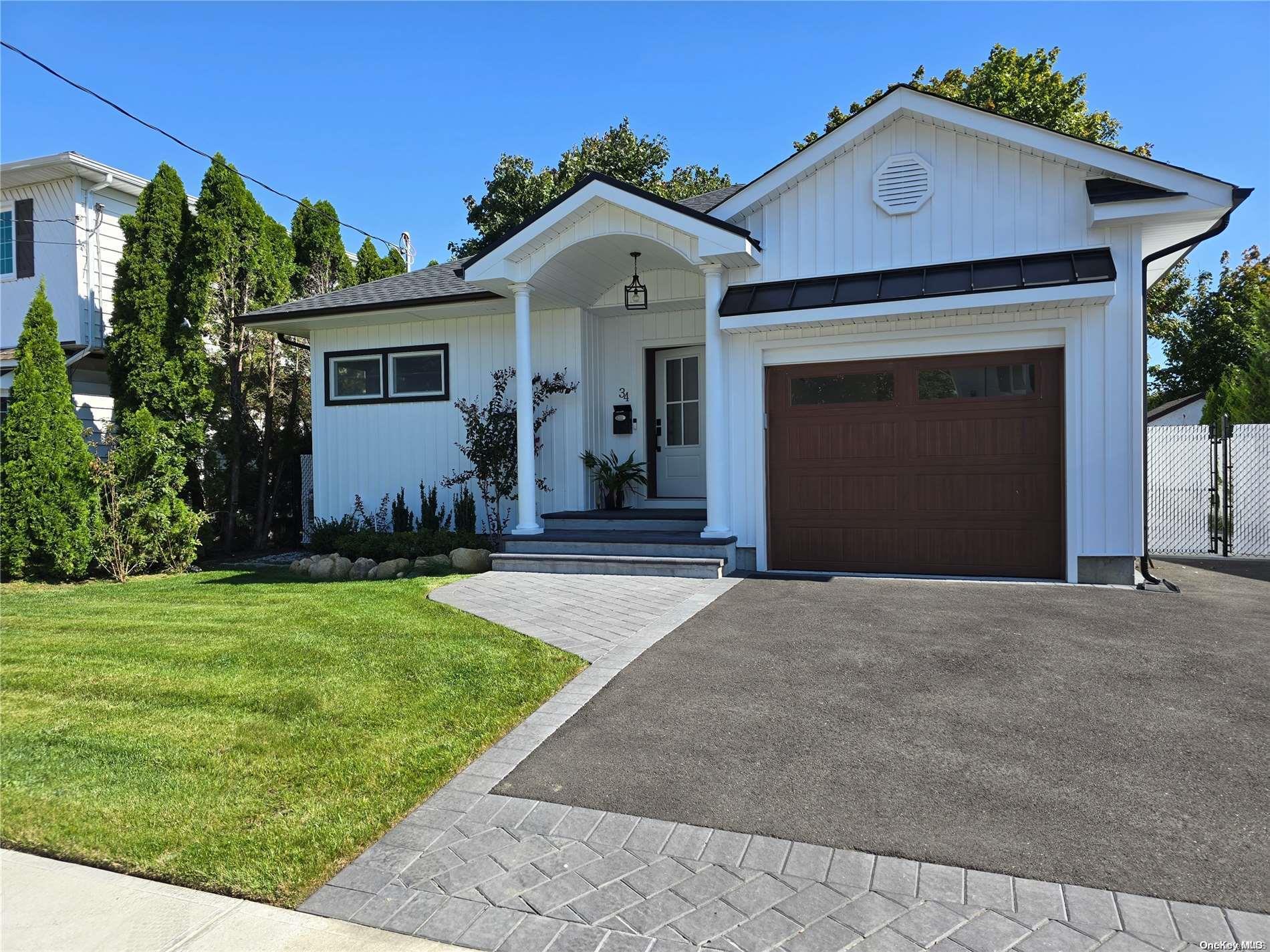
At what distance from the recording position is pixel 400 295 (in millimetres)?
11516

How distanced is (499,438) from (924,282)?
582 centimetres

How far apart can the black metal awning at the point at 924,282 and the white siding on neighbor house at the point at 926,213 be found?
6.1 inches

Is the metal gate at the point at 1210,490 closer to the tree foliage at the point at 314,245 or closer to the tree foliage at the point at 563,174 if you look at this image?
the tree foliage at the point at 314,245

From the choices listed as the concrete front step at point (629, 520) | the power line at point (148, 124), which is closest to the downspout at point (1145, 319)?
the concrete front step at point (629, 520)

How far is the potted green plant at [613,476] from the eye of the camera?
10961 millimetres

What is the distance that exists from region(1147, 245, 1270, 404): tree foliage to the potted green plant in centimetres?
2136

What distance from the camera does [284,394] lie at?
46.1 feet

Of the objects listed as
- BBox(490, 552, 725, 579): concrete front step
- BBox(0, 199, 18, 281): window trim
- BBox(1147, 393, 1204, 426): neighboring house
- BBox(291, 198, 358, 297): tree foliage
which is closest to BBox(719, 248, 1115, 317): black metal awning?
BBox(490, 552, 725, 579): concrete front step

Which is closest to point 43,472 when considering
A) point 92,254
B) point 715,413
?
point 92,254

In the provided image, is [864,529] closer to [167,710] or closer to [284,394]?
[167,710]

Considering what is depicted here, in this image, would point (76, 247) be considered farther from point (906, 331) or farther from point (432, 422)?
point (906, 331)

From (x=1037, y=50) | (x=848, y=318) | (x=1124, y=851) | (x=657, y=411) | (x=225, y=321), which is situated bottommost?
(x=1124, y=851)

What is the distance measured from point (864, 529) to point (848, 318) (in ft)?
7.85

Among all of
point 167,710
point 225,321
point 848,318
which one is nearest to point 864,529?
point 848,318
